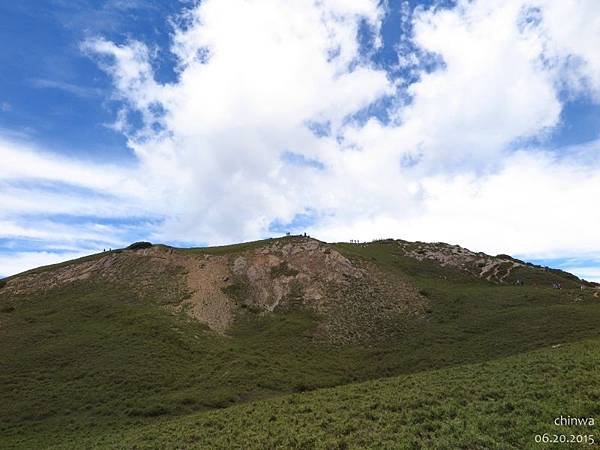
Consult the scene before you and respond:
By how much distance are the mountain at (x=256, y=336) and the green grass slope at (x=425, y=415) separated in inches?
9.9

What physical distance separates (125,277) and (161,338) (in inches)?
894

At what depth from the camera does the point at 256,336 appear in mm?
54438

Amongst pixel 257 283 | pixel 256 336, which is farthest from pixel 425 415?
pixel 257 283

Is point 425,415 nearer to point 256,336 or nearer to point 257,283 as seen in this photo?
point 256,336

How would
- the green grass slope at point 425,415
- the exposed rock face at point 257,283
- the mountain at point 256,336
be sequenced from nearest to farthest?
1. the green grass slope at point 425,415
2. the mountain at point 256,336
3. the exposed rock face at point 257,283

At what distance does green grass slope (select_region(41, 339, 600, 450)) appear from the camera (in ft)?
56.5

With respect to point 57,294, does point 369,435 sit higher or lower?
lower

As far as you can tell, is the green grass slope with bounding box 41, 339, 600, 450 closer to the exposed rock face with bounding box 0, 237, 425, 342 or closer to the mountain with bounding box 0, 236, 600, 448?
the mountain with bounding box 0, 236, 600, 448

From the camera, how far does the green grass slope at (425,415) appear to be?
17.2 meters

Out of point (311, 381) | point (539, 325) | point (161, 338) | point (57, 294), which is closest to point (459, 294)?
point (539, 325)

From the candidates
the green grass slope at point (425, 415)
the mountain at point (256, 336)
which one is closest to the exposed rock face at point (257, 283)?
the mountain at point (256, 336)

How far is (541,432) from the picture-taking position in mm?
16188

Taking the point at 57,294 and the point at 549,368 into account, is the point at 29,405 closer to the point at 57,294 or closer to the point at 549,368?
the point at 57,294

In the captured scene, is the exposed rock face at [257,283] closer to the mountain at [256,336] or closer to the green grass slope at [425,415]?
the mountain at [256,336]
